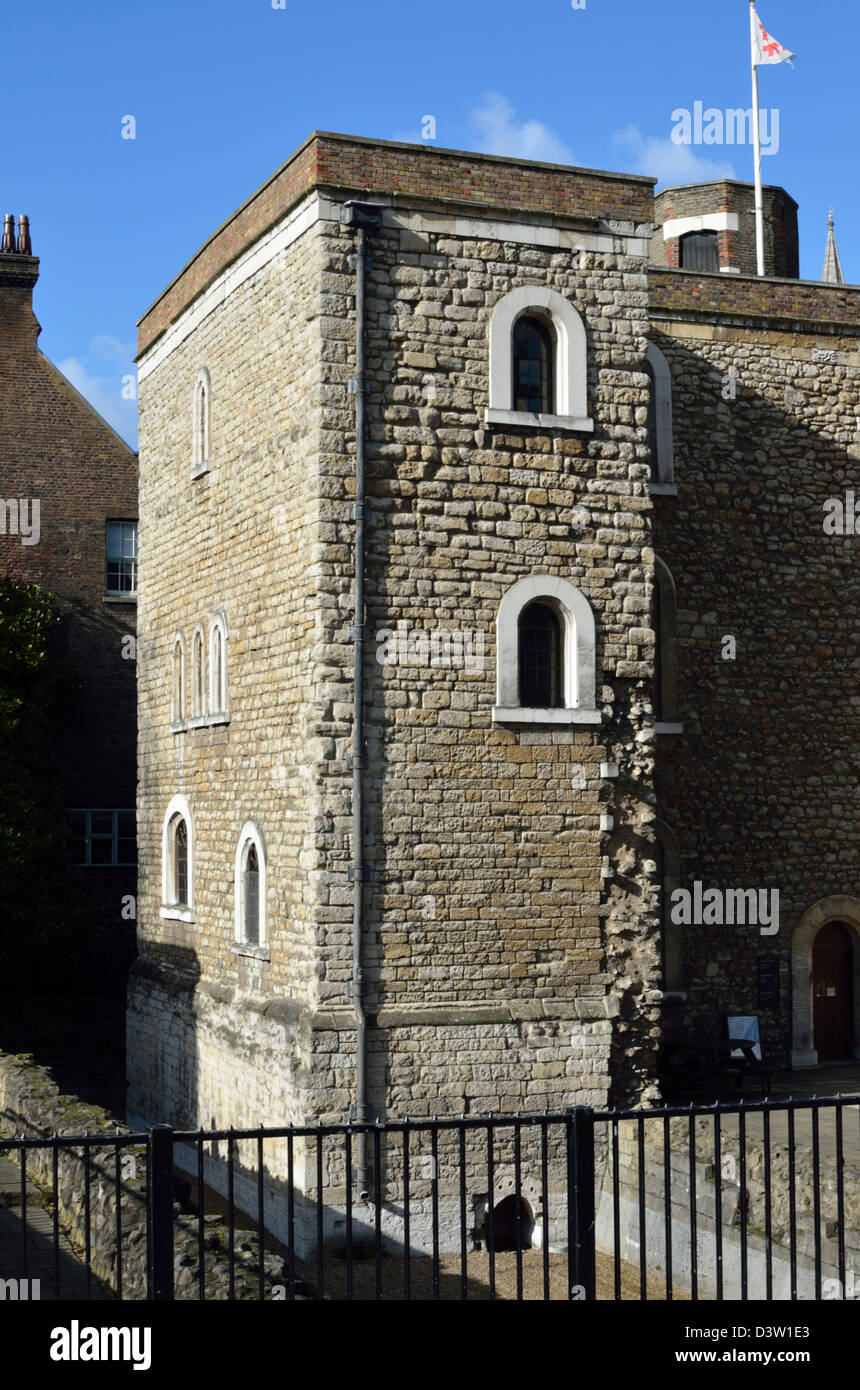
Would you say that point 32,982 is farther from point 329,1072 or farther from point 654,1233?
point 654,1233

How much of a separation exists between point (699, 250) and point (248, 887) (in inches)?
650

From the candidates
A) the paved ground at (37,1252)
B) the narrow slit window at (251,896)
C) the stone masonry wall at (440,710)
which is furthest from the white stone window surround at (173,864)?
the paved ground at (37,1252)

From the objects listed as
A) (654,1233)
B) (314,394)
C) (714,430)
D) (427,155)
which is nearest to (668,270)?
(714,430)

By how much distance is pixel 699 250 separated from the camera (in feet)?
91.4

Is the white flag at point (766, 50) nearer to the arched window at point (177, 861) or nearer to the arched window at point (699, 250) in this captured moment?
the arched window at point (699, 250)

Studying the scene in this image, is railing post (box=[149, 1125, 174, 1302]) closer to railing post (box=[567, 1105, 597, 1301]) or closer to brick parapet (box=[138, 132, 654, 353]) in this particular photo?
railing post (box=[567, 1105, 597, 1301])

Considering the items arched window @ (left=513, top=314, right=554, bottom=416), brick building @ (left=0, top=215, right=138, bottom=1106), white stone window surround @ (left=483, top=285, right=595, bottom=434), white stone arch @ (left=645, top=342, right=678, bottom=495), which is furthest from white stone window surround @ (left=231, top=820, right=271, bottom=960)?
brick building @ (left=0, top=215, right=138, bottom=1106)

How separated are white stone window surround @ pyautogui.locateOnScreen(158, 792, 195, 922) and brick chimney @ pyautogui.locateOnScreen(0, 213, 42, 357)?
1247 cm

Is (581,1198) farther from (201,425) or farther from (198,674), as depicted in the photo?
(201,425)

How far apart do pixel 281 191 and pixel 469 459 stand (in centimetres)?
353

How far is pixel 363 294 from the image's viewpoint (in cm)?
1509

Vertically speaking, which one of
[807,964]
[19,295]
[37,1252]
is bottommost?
[37,1252]

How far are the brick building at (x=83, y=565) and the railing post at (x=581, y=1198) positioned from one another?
817 inches

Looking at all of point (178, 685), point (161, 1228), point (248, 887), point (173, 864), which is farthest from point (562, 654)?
point (161, 1228)
